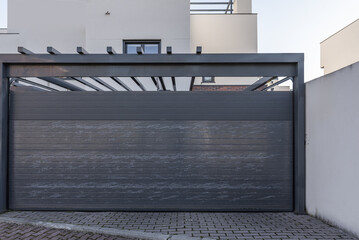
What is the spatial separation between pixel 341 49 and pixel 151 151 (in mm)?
10815

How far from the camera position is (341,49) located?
10.7 metres

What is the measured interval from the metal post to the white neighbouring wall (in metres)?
6.49

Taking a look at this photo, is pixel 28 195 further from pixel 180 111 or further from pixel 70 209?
pixel 180 111

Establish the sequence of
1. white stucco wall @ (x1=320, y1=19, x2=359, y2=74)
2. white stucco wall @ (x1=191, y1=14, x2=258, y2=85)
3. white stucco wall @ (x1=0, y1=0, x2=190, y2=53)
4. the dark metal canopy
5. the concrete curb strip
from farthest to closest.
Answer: white stucco wall @ (x1=191, y1=14, x2=258, y2=85)
white stucco wall @ (x1=320, y1=19, x2=359, y2=74)
white stucco wall @ (x1=0, y1=0, x2=190, y2=53)
the dark metal canopy
the concrete curb strip

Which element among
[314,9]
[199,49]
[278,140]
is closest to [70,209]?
[199,49]

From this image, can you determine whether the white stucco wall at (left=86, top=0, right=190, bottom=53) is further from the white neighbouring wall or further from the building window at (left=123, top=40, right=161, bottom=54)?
the white neighbouring wall

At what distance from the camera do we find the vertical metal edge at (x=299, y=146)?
4789 mm

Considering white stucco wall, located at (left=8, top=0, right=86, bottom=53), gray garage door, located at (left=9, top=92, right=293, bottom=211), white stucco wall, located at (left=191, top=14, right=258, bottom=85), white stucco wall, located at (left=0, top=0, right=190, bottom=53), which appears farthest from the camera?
white stucco wall, located at (left=191, top=14, right=258, bottom=85)

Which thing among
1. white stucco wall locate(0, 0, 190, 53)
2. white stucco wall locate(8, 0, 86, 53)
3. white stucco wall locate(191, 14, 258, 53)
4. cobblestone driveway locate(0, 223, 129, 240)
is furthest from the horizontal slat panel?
white stucco wall locate(191, 14, 258, 53)

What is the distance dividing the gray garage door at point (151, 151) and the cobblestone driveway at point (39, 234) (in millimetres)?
880

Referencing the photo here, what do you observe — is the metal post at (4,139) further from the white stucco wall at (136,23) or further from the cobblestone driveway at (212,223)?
the white stucco wall at (136,23)

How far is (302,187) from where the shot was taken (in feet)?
15.8

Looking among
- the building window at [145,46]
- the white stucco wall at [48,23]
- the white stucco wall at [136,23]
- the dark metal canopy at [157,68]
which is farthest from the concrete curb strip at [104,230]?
the white stucco wall at [48,23]

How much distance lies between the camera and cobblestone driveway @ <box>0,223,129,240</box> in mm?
3801
